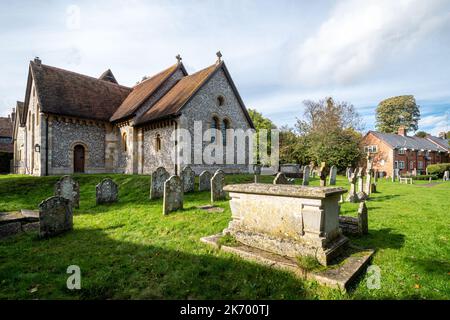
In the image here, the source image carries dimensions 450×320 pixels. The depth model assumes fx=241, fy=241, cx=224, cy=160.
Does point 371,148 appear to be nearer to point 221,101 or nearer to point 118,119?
point 221,101

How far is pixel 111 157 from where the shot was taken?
2105 centimetres

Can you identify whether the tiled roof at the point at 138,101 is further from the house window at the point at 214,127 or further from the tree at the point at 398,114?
the tree at the point at 398,114

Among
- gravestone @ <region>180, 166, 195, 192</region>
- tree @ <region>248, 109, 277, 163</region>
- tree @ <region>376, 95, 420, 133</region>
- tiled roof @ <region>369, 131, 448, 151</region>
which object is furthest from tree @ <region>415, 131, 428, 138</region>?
Result: gravestone @ <region>180, 166, 195, 192</region>

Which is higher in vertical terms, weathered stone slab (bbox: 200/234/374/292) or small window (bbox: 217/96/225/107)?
small window (bbox: 217/96/225/107)

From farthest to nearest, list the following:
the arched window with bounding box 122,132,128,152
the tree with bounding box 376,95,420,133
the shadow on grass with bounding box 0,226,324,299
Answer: the tree with bounding box 376,95,420,133
the arched window with bounding box 122,132,128,152
the shadow on grass with bounding box 0,226,324,299

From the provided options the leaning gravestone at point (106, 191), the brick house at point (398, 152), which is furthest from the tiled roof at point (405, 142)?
the leaning gravestone at point (106, 191)

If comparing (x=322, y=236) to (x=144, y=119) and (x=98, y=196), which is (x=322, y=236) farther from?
(x=144, y=119)

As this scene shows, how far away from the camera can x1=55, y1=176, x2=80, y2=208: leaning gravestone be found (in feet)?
29.4

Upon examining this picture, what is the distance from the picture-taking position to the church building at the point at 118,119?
1752cm

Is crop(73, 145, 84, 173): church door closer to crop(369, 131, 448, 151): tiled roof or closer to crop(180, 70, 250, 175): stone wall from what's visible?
crop(180, 70, 250, 175): stone wall

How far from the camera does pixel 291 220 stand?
4.25 metres

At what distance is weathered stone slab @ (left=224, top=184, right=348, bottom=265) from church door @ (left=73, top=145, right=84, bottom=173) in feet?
62.6

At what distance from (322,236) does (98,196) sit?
875 centimetres

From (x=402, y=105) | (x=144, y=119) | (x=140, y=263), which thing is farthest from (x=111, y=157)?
(x=402, y=105)
